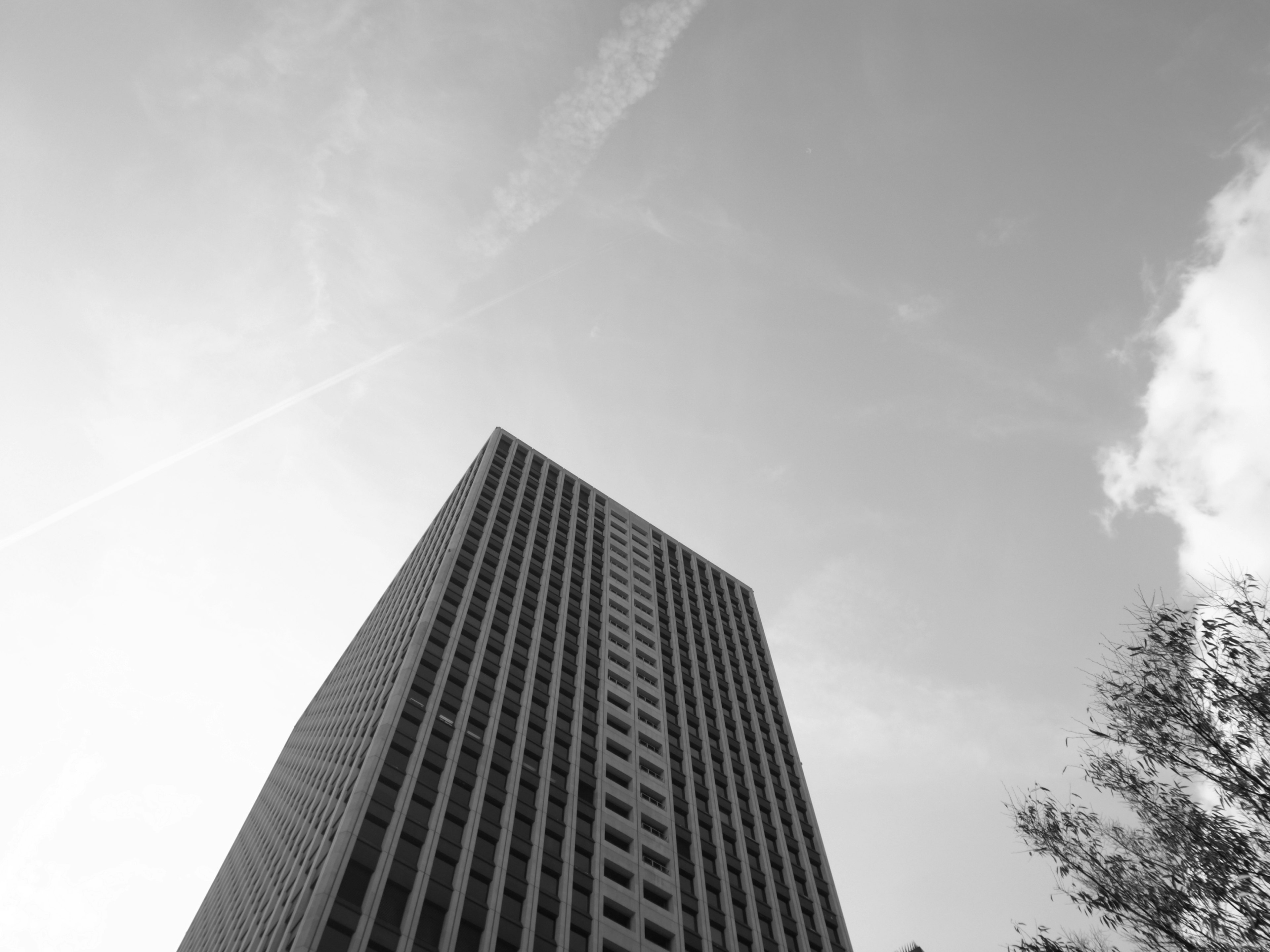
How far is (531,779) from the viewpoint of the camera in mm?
41844

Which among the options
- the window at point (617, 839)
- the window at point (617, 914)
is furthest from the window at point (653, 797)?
the window at point (617, 914)

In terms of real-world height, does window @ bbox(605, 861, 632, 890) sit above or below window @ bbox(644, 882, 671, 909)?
above

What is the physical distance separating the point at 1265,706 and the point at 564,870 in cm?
3047

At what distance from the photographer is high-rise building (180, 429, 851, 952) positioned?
33.1 metres

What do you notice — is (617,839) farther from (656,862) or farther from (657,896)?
(657,896)

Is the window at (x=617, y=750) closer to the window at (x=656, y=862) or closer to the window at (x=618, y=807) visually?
the window at (x=618, y=807)

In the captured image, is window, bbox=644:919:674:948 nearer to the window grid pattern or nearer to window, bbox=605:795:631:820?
window, bbox=605:795:631:820

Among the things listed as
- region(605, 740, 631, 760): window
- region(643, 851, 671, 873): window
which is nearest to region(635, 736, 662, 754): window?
region(605, 740, 631, 760): window

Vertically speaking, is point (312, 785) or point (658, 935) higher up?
point (312, 785)

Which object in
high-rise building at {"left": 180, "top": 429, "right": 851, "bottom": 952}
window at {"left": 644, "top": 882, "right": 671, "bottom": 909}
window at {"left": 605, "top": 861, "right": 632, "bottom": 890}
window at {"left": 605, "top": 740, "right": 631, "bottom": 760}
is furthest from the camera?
window at {"left": 605, "top": 740, "right": 631, "bottom": 760}

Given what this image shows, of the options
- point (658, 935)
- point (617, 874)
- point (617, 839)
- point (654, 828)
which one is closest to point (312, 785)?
point (617, 839)

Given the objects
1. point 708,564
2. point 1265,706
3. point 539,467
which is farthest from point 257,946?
point 708,564

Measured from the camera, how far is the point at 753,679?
2849 inches

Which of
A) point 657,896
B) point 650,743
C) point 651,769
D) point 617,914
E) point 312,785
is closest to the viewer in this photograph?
point 617,914
